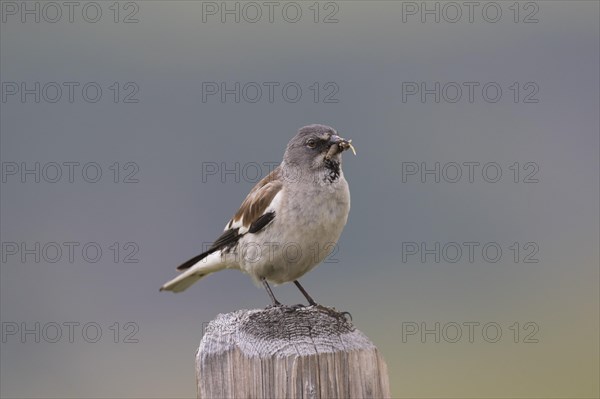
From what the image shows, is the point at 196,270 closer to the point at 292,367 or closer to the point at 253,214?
the point at 253,214

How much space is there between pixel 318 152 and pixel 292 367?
2.75m

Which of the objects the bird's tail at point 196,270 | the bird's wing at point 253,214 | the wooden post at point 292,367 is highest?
the bird's wing at point 253,214

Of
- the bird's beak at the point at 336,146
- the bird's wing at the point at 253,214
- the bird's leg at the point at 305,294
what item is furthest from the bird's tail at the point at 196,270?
the bird's beak at the point at 336,146

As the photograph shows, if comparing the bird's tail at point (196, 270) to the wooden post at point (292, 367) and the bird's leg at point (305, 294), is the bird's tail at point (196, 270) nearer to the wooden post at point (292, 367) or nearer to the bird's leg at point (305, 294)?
the bird's leg at point (305, 294)

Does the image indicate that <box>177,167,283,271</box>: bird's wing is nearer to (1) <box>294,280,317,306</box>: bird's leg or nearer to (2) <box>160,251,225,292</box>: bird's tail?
(2) <box>160,251,225,292</box>: bird's tail

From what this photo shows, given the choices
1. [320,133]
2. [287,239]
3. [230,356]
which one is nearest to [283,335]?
[230,356]

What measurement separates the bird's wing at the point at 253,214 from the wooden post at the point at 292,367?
215 cm

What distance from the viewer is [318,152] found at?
19.6ft

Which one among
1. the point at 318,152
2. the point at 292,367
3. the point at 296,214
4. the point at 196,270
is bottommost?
the point at 292,367

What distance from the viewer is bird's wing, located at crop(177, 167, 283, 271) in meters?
5.97

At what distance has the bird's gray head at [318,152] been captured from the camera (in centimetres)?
595

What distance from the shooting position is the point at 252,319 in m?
4.40

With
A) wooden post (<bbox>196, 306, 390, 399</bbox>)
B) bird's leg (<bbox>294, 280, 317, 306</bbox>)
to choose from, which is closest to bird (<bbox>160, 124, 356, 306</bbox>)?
bird's leg (<bbox>294, 280, 317, 306</bbox>)

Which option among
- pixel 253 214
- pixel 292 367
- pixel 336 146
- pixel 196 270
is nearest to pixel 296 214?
pixel 253 214
